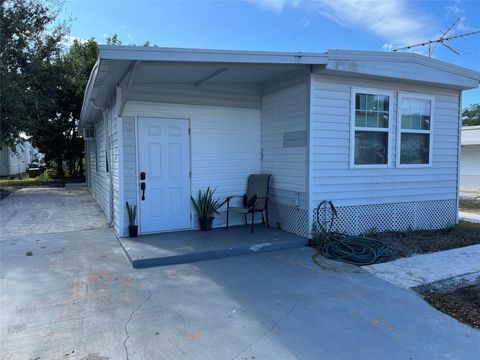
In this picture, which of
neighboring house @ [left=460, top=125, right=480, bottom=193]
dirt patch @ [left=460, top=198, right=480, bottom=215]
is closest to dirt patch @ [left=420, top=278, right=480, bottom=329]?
dirt patch @ [left=460, top=198, right=480, bottom=215]

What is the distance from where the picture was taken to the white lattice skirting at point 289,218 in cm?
598

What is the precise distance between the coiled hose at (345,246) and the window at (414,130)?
5.94 ft

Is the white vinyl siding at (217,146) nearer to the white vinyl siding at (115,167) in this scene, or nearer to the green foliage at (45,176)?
the white vinyl siding at (115,167)

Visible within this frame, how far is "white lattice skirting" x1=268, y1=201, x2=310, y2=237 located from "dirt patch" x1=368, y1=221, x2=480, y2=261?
1.27 m

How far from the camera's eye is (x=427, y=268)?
4.77 m

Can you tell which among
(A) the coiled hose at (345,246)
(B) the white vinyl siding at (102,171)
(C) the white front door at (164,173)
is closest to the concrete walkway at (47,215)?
(B) the white vinyl siding at (102,171)

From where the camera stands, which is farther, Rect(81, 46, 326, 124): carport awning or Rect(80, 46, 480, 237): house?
Rect(80, 46, 480, 237): house

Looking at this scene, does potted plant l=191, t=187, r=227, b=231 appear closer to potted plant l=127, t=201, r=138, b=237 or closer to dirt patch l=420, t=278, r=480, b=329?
potted plant l=127, t=201, r=138, b=237

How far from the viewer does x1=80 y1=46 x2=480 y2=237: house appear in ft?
19.2

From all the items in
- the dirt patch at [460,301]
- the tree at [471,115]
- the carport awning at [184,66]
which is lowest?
the dirt patch at [460,301]

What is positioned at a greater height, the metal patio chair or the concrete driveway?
the metal patio chair

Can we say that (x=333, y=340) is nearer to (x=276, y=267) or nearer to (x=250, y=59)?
(x=276, y=267)

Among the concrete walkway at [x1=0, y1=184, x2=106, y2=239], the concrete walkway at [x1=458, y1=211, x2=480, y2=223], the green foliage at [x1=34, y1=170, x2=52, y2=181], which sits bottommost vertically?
the concrete walkway at [x1=458, y1=211, x2=480, y2=223]

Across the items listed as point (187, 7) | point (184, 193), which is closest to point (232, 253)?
point (184, 193)
